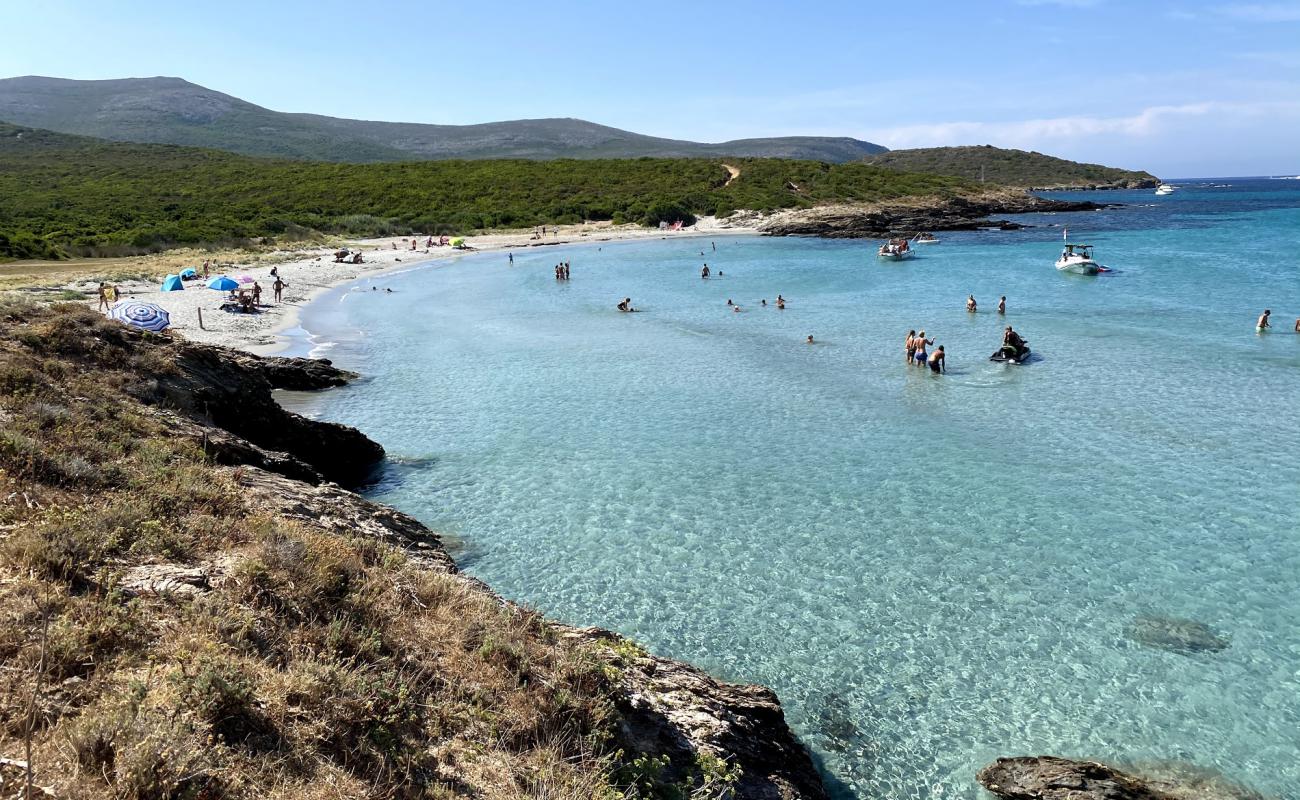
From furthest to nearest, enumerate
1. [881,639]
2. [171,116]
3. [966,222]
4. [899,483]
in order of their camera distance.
A: [171,116]
[966,222]
[899,483]
[881,639]

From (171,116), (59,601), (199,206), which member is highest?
(171,116)

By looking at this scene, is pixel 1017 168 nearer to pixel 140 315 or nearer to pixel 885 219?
pixel 885 219

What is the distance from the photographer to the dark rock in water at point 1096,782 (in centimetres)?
754

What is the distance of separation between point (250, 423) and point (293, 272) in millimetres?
36764

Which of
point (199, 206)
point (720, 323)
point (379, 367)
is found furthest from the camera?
point (199, 206)

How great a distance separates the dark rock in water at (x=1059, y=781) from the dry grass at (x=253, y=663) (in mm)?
3853

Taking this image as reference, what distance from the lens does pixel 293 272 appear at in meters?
47.0

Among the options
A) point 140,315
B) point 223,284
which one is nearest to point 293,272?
point 223,284

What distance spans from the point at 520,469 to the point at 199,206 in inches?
3039

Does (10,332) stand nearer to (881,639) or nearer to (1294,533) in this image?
(881,639)

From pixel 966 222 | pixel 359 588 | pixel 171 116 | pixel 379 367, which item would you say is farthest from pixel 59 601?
pixel 171 116

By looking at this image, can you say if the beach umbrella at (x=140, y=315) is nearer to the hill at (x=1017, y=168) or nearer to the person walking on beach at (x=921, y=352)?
the person walking on beach at (x=921, y=352)

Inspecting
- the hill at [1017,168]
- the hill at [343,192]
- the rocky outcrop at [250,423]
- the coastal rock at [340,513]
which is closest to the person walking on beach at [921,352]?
the rocky outcrop at [250,423]

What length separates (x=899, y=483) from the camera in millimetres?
15844
